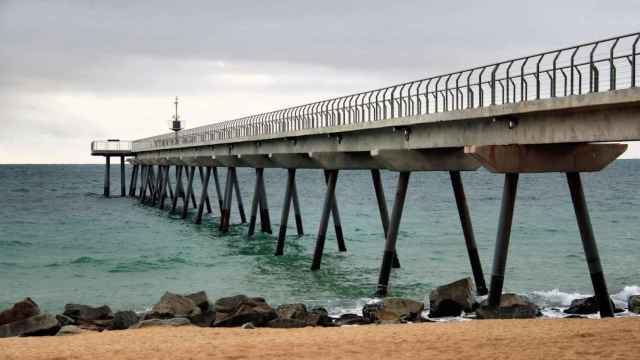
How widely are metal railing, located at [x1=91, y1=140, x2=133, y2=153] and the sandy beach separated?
7581 centimetres

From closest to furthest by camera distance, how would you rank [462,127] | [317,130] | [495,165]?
[495,165]
[462,127]
[317,130]

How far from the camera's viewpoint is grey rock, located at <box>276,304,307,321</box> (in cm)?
1994

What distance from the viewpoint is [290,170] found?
125 ft

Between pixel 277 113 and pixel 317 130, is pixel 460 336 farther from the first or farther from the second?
pixel 277 113

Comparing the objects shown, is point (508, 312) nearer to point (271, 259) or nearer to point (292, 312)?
point (292, 312)

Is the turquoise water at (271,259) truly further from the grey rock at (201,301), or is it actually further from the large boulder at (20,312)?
the large boulder at (20,312)

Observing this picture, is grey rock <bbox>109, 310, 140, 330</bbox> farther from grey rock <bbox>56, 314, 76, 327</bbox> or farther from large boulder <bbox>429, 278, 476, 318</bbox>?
large boulder <bbox>429, 278, 476, 318</bbox>

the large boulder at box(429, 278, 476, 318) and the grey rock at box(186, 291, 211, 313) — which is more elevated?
the large boulder at box(429, 278, 476, 318)

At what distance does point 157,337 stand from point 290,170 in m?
21.1

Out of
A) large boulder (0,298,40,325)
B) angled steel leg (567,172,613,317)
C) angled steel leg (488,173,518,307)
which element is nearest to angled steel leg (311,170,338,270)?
angled steel leg (488,173,518,307)

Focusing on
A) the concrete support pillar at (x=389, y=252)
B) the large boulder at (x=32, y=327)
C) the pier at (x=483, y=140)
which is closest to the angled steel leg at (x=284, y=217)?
the pier at (x=483, y=140)

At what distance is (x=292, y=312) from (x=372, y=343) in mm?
5097

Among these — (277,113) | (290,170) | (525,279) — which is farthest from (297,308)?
(277,113)

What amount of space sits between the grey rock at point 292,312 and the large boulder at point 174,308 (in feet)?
6.78
